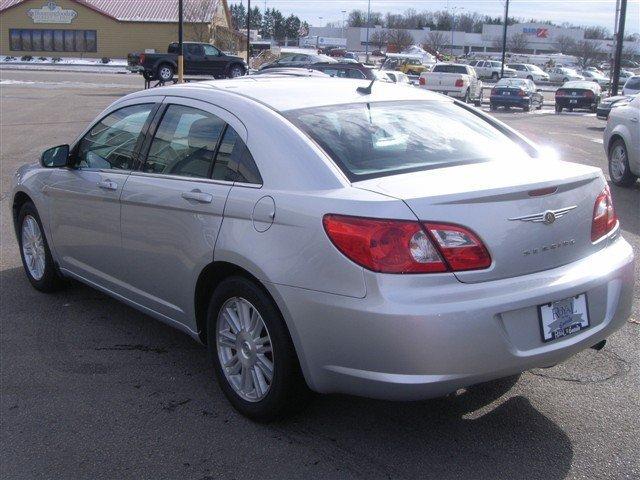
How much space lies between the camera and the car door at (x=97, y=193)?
4977 mm

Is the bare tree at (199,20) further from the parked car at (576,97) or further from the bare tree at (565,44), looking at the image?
the bare tree at (565,44)

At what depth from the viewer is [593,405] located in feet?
13.8

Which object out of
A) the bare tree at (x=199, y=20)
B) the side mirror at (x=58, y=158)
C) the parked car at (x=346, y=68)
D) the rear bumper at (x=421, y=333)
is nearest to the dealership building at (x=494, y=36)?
the bare tree at (x=199, y=20)

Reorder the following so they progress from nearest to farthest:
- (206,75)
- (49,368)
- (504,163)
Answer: (504,163), (49,368), (206,75)

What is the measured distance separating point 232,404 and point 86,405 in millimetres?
808

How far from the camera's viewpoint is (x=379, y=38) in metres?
111

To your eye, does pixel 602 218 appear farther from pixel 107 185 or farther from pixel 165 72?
pixel 165 72

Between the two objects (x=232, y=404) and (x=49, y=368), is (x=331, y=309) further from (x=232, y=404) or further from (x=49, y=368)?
(x=49, y=368)

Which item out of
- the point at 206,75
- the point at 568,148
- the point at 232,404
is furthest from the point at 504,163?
the point at 206,75

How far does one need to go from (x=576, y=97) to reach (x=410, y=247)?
104 ft

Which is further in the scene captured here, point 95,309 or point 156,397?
point 95,309

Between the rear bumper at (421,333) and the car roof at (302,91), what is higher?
the car roof at (302,91)

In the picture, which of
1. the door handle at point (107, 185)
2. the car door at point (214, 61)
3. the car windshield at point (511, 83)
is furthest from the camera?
the car door at point (214, 61)

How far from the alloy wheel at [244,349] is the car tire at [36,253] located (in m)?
2.34
